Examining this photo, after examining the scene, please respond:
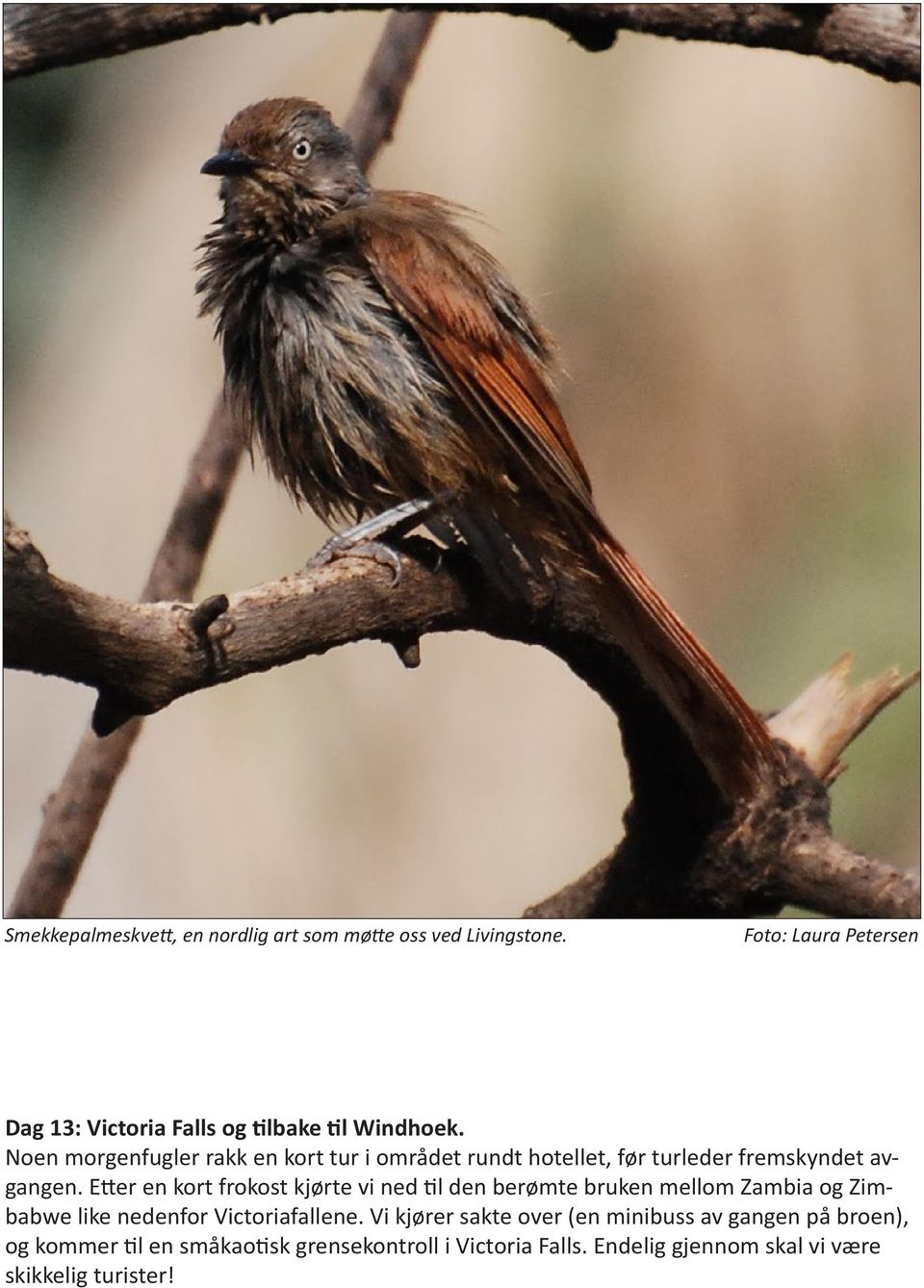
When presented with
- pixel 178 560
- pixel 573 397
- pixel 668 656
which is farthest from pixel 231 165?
pixel 668 656

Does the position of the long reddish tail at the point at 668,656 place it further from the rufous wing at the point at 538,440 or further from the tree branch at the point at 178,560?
the tree branch at the point at 178,560

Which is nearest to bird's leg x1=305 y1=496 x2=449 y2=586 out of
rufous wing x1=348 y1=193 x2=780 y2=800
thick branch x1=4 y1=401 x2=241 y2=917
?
rufous wing x1=348 y1=193 x2=780 y2=800

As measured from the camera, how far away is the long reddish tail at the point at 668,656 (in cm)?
279

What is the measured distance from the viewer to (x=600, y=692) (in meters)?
2.95

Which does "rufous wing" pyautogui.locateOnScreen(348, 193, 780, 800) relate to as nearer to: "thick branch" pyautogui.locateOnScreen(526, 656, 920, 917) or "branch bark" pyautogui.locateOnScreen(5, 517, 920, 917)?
"branch bark" pyautogui.locateOnScreen(5, 517, 920, 917)

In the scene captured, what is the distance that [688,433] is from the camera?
4.61 m

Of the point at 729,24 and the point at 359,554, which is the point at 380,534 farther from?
the point at 729,24

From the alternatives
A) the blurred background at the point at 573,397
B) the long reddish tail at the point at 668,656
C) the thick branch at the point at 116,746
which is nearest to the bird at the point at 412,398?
the long reddish tail at the point at 668,656

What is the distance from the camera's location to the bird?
280 cm
